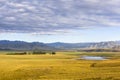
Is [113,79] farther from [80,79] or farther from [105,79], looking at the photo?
[80,79]

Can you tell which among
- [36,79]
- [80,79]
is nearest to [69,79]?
[80,79]

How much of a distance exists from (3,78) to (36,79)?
5.44 m

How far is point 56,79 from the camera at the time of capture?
1710 inches

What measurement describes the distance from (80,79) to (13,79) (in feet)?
34.4

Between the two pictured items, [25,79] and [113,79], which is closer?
[113,79]

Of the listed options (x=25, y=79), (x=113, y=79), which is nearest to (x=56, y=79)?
(x=25, y=79)

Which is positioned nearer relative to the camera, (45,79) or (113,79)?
(113,79)

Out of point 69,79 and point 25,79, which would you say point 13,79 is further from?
point 69,79

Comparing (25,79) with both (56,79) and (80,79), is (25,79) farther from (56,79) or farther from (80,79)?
(80,79)

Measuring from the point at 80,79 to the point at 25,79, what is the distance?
8540 millimetres

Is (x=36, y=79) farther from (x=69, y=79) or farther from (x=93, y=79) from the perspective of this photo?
(x=93, y=79)

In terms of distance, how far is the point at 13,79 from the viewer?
4438cm

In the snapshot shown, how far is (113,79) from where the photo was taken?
135 feet

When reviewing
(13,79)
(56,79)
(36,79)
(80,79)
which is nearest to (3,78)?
(13,79)
